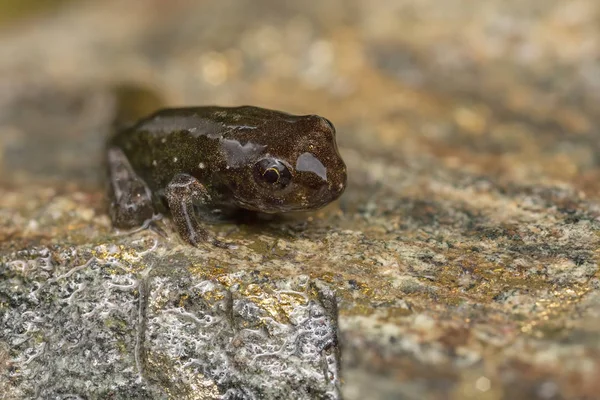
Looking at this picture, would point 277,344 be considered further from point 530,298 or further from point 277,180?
point 530,298

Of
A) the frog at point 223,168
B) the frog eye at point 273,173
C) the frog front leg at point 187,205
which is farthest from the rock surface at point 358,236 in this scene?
the frog eye at point 273,173

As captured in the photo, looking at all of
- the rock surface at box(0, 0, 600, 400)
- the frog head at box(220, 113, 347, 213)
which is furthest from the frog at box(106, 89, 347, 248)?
the rock surface at box(0, 0, 600, 400)

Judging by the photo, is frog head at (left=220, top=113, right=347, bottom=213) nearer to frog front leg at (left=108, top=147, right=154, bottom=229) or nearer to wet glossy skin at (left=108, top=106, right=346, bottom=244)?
wet glossy skin at (left=108, top=106, right=346, bottom=244)

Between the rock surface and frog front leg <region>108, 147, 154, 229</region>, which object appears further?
frog front leg <region>108, 147, 154, 229</region>

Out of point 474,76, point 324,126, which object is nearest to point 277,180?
point 324,126

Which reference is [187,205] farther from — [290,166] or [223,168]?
[290,166]

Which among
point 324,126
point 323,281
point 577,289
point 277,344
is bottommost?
point 277,344

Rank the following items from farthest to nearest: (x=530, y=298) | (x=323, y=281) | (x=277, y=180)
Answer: (x=277, y=180) < (x=323, y=281) < (x=530, y=298)
